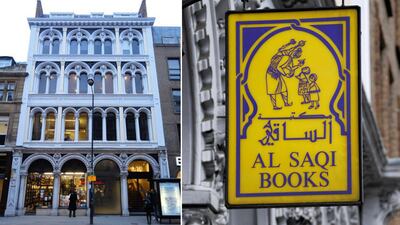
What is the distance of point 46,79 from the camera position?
81.7 inches

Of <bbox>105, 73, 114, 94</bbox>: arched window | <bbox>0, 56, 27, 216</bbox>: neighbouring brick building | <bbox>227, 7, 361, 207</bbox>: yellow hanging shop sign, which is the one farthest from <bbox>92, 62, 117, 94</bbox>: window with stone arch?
<bbox>227, 7, 361, 207</bbox>: yellow hanging shop sign

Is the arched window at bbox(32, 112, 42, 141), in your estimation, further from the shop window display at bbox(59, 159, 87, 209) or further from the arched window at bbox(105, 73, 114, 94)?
the arched window at bbox(105, 73, 114, 94)

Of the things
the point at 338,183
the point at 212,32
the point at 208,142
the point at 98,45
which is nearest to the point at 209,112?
the point at 208,142

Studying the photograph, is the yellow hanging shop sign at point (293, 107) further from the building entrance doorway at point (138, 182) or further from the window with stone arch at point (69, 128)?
the window with stone arch at point (69, 128)

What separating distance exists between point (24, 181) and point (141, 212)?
0.38m

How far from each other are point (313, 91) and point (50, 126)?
1.13 meters

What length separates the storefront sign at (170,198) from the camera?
208 centimetres

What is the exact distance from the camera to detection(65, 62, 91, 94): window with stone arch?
207cm

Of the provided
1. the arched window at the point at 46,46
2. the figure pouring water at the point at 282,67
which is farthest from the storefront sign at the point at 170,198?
the figure pouring water at the point at 282,67

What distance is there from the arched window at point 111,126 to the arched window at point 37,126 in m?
0.21

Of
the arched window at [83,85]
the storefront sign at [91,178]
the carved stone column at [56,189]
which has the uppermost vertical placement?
the arched window at [83,85]

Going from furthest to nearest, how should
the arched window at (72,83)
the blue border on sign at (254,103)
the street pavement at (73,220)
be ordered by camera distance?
the blue border on sign at (254,103)
the arched window at (72,83)
the street pavement at (73,220)

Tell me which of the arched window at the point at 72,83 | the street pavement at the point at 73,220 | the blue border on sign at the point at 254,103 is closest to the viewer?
the street pavement at the point at 73,220

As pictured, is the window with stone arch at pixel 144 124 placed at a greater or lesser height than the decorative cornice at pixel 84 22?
lesser
